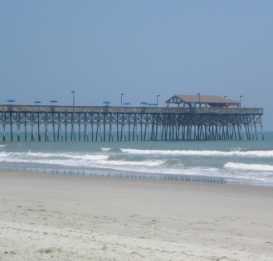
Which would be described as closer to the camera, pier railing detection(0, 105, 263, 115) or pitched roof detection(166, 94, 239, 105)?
pier railing detection(0, 105, 263, 115)

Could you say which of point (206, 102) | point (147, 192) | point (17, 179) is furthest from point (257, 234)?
point (206, 102)

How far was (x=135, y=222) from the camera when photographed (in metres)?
9.77

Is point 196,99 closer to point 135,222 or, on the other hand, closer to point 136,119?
point 136,119

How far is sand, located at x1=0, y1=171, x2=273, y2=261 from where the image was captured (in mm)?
6992

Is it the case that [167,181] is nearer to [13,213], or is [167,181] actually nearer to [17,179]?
[17,179]

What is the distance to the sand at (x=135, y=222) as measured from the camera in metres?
6.99

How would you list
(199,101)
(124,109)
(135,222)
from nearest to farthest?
→ (135,222)
(124,109)
(199,101)

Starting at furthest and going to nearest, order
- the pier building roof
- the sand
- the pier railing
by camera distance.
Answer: the pier building roof < the pier railing < the sand

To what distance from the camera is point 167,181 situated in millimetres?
19562

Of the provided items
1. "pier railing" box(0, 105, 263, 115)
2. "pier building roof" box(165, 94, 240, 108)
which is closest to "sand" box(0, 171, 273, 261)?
"pier railing" box(0, 105, 263, 115)

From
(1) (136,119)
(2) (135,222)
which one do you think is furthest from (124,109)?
(2) (135,222)

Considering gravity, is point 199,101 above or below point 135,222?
above

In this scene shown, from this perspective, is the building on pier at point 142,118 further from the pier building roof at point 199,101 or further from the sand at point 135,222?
the sand at point 135,222

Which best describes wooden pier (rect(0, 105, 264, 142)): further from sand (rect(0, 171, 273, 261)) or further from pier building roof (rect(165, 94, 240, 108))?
sand (rect(0, 171, 273, 261))
